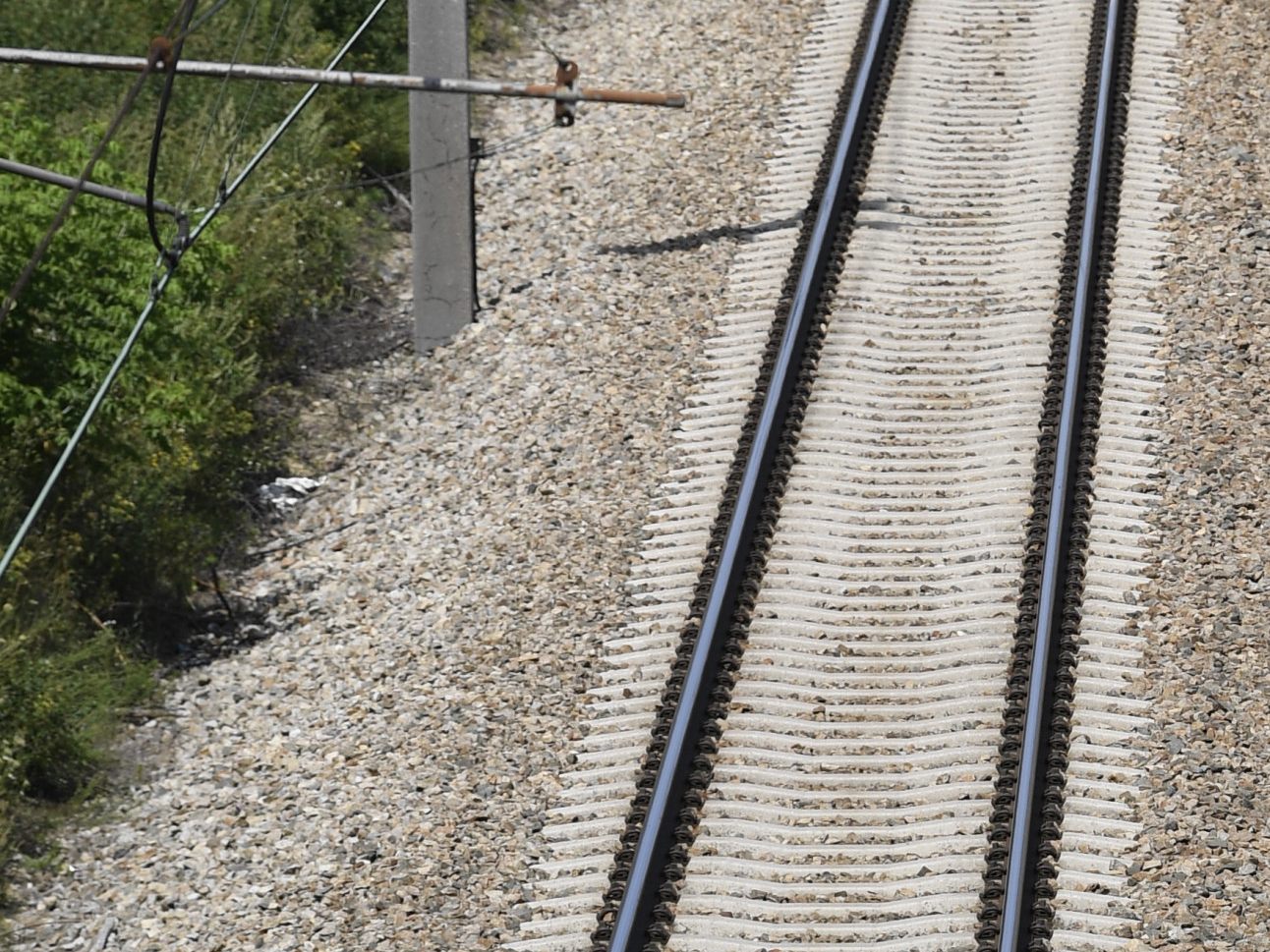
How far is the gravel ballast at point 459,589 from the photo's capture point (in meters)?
8.61

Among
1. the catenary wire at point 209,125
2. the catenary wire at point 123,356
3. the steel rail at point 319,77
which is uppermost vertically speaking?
Result: the catenary wire at point 209,125

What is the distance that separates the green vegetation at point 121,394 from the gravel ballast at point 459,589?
0.43 metres

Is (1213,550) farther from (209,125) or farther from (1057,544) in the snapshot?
(209,125)

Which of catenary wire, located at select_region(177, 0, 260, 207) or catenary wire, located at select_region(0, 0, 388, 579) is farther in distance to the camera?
catenary wire, located at select_region(177, 0, 260, 207)

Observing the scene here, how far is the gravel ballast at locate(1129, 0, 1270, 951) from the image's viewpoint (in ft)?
25.6

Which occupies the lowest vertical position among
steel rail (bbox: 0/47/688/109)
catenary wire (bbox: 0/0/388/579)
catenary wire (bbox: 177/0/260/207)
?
catenary wire (bbox: 0/0/388/579)

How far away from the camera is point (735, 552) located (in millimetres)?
9820

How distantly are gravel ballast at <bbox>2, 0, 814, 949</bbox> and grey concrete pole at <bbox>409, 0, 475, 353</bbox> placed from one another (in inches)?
10.6

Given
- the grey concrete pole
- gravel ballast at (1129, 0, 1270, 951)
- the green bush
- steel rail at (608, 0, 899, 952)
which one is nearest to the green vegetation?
the green bush

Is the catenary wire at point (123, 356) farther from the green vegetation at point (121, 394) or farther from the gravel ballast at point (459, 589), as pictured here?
the gravel ballast at point (459, 589)

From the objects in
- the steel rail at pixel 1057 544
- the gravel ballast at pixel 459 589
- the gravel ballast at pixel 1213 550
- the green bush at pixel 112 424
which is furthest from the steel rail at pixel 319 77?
the gravel ballast at pixel 1213 550

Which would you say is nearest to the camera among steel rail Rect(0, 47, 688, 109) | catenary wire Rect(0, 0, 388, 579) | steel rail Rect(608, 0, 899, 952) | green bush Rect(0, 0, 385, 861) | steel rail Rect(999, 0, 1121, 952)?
catenary wire Rect(0, 0, 388, 579)

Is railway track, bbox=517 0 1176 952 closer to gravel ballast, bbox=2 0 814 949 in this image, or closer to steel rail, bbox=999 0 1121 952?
steel rail, bbox=999 0 1121 952

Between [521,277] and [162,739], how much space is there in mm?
4500
